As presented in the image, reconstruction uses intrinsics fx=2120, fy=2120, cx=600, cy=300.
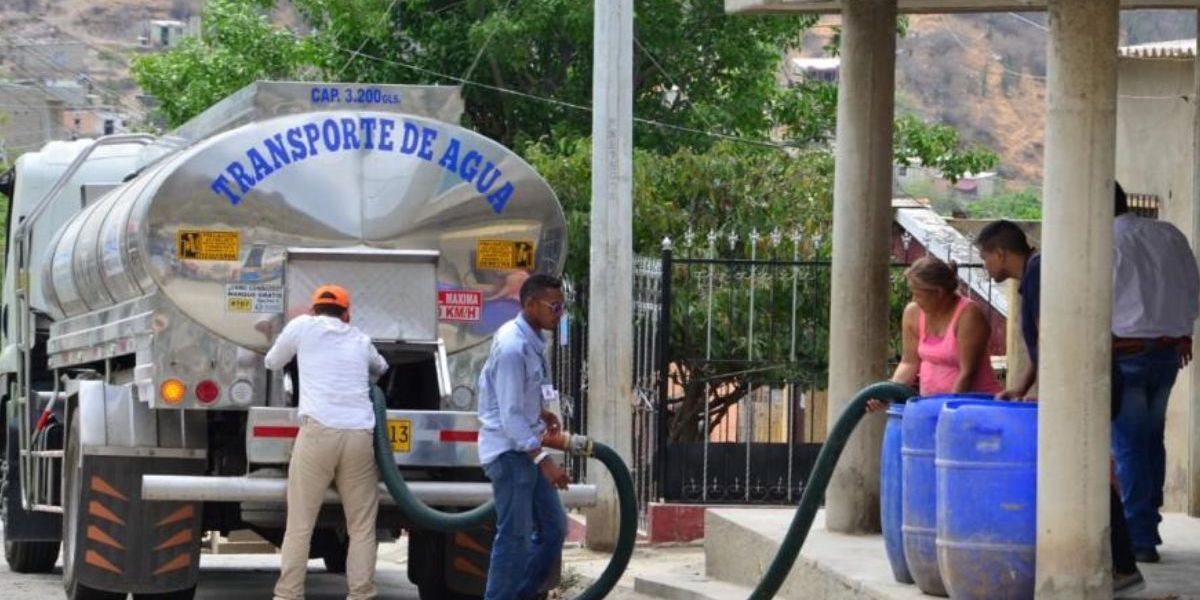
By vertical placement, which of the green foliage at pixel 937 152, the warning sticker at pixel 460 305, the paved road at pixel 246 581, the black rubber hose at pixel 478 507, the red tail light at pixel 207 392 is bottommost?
the paved road at pixel 246 581

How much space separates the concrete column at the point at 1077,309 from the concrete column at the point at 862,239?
2.71 metres

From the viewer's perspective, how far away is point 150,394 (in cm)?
1115

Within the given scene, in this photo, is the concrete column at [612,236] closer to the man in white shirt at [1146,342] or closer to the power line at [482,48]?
the man in white shirt at [1146,342]

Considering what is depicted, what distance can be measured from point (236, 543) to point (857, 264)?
8.66 metres

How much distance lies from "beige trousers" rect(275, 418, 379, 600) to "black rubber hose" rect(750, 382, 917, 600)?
2350 millimetres

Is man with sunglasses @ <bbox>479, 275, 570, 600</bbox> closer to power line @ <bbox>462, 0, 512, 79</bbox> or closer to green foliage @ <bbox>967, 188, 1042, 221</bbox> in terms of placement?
power line @ <bbox>462, 0, 512, 79</bbox>

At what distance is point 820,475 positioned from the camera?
9.35m

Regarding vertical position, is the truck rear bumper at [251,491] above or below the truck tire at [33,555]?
above

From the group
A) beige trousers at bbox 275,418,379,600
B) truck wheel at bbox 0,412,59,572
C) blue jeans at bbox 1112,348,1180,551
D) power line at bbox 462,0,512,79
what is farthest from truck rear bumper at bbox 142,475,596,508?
power line at bbox 462,0,512,79

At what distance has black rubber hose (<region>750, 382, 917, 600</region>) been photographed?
30.4 ft

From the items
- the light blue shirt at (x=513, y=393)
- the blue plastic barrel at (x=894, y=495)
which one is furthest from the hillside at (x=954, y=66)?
the blue plastic barrel at (x=894, y=495)

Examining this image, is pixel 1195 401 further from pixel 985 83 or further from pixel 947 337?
pixel 985 83

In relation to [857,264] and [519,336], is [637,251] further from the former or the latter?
[519,336]

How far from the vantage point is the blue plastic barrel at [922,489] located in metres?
8.67
